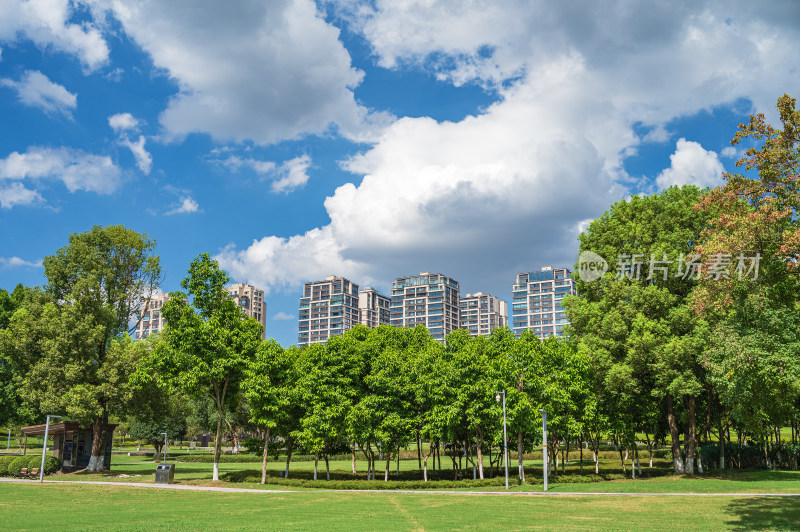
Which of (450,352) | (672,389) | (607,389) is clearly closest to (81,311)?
→ (450,352)

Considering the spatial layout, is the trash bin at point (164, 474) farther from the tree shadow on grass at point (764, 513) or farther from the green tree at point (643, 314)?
the tree shadow on grass at point (764, 513)

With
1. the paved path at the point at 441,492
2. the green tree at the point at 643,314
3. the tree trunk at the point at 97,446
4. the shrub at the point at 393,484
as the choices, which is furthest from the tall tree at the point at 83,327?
the green tree at the point at 643,314

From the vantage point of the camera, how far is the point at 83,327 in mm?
42156

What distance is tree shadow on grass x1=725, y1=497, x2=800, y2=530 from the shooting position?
18453 millimetres

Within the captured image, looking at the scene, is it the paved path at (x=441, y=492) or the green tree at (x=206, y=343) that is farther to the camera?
the green tree at (x=206, y=343)

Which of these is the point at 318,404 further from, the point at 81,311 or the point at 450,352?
the point at 81,311

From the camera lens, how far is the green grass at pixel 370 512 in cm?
1873

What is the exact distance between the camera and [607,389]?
3853 centimetres

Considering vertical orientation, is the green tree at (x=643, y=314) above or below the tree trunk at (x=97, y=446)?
above

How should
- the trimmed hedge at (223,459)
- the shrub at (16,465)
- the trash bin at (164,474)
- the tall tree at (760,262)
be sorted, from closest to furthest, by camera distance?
the tall tree at (760,262)
the trash bin at (164,474)
the shrub at (16,465)
the trimmed hedge at (223,459)

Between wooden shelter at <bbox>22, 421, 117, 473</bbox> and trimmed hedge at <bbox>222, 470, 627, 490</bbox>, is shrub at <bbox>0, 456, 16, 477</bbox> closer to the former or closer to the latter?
wooden shelter at <bbox>22, 421, 117, 473</bbox>

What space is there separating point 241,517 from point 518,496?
15.2m

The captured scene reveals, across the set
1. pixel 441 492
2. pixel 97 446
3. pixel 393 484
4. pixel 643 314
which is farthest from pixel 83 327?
pixel 643 314

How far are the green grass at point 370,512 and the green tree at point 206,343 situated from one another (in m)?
9.44
